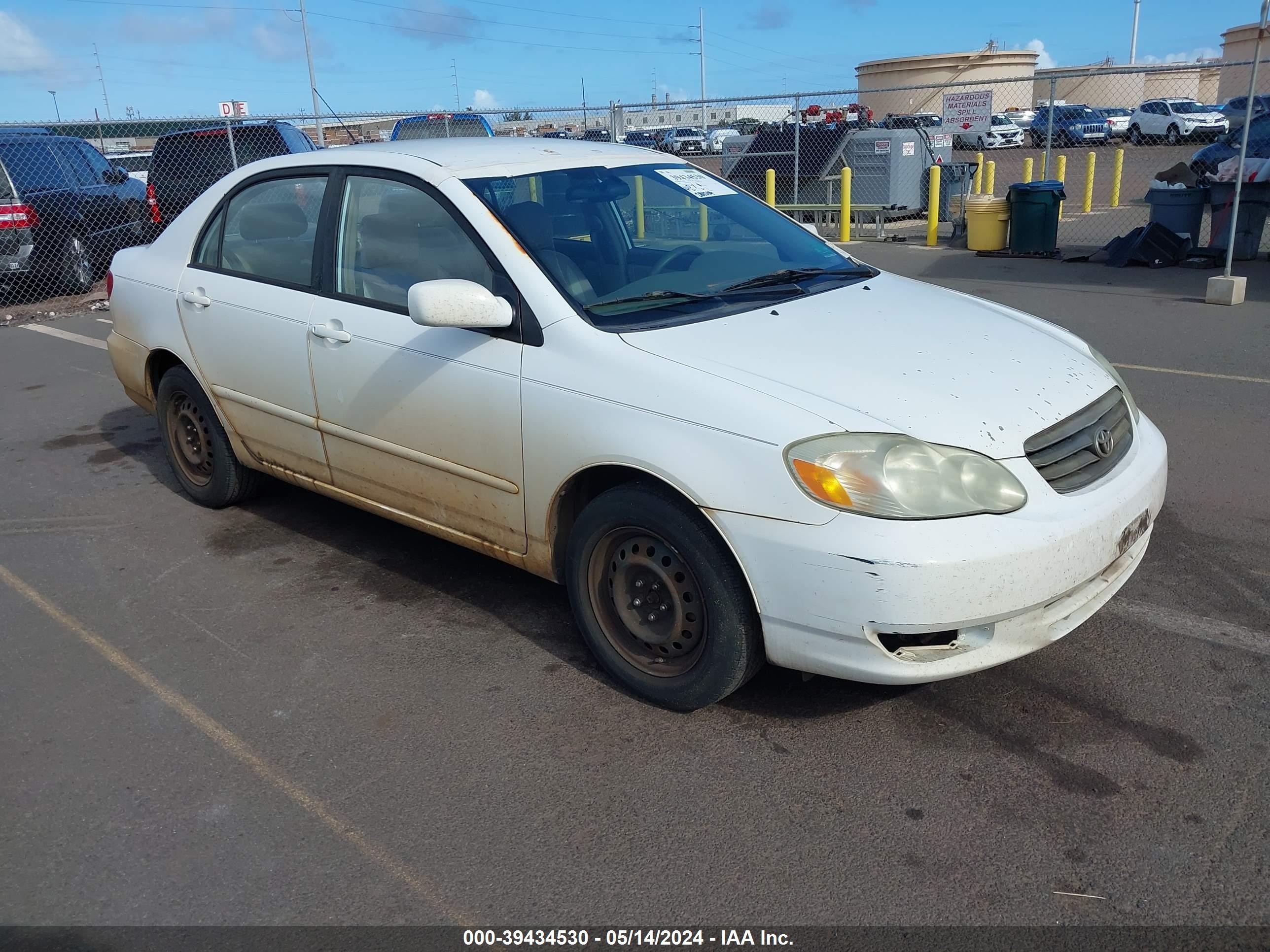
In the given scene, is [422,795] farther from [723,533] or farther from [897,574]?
[897,574]

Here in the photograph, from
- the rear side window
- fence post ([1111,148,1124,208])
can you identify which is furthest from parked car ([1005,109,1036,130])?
the rear side window

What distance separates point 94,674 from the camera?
380 centimetres

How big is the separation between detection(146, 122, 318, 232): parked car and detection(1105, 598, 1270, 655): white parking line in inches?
488

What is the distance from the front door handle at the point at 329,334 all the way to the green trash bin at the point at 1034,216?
446 inches

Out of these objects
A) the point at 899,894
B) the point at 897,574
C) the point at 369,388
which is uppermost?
the point at 369,388

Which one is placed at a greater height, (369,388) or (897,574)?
(369,388)

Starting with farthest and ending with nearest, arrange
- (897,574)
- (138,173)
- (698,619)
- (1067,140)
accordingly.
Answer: (1067,140) → (138,173) → (698,619) → (897,574)

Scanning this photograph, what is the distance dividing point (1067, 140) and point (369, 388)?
1510 inches

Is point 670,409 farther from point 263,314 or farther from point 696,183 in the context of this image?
point 263,314

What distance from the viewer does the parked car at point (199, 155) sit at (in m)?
13.7

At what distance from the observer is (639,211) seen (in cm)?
429

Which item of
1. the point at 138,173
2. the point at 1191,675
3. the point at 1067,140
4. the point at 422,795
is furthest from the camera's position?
the point at 1067,140

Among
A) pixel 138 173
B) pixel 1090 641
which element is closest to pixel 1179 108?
pixel 138 173

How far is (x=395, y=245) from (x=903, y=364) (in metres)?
2.00
